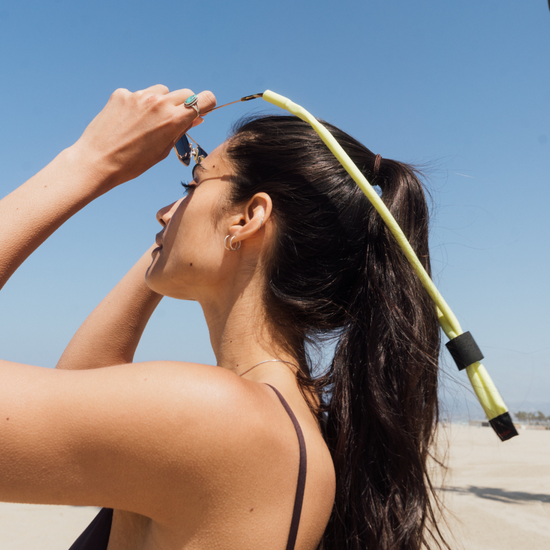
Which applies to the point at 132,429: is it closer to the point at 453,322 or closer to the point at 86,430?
the point at 86,430

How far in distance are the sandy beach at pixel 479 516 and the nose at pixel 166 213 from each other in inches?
181

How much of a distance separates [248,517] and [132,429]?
0.41 meters

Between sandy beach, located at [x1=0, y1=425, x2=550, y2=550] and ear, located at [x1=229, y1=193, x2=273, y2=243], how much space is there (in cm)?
458

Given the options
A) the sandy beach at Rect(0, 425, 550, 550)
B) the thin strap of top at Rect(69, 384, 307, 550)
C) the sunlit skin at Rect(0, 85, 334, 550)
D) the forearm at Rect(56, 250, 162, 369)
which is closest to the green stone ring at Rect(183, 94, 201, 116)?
the sunlit skin at Rect(0, 85, 334, 550)

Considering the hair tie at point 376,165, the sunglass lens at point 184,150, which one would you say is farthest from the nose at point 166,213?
the hair tie at point 376,165

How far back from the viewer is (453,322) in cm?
179

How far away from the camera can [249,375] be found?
186 cm

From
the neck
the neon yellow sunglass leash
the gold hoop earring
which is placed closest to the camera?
the neon yellow sunglass leash

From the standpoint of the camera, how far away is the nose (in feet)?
7.68

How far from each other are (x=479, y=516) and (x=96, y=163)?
376 inches


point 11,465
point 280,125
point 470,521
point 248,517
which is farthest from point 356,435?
point 470,521

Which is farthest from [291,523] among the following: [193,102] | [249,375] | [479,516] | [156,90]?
[479,516]

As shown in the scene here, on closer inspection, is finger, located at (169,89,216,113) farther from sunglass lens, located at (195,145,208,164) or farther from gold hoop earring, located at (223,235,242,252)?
gold hoop earring, located at (223,235,242,252)

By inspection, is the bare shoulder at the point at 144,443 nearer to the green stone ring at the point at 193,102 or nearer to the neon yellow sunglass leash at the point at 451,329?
the neon yellow sunglass leash at the point at 451,329
